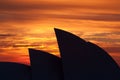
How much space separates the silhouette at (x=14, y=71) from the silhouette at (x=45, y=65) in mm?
1504

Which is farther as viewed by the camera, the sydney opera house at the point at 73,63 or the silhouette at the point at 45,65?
the silhouette at the point at 45,65

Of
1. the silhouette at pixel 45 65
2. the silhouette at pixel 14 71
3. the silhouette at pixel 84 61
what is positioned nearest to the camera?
the silhouette at pixel 84 61

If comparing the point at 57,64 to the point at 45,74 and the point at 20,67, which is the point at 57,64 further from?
the point at 20,67

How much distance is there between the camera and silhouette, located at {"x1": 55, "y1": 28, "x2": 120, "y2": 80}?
129 ft

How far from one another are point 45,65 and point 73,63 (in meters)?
2.81

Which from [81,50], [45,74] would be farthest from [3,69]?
[81,50]

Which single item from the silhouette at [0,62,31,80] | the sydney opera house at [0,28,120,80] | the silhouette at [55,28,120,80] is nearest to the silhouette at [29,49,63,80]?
the sydney opera house at [0,28,120,80]

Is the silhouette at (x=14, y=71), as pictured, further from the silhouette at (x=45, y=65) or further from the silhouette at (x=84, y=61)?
the silhouette at (x=84, y=61)

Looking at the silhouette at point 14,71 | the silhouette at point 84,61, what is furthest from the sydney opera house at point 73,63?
the silhouette at point 14,71

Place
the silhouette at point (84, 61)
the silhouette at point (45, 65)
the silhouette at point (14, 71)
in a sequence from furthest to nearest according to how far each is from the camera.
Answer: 1. the silhouette at point (14, 71)
2. the silhouette at point (45, 65)
3. the silhouette at point (84, 61)

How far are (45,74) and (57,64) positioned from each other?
4.98 feet

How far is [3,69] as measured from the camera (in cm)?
4234

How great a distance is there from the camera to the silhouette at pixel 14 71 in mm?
41875

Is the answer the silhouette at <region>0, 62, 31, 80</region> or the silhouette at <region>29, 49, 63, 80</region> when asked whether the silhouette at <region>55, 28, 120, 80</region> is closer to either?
the silhouette at <region>29, 49, 63, 80</region>
